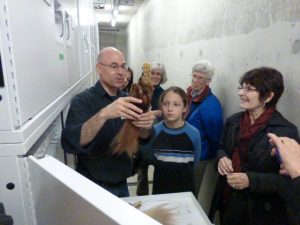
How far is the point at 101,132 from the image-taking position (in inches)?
49.6

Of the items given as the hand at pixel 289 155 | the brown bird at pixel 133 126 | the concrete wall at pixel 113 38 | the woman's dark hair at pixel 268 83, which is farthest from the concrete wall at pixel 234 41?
the concrete wall at pixel 113 38

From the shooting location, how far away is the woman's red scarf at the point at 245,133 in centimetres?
140

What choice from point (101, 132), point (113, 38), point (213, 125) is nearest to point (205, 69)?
point (213, 125)

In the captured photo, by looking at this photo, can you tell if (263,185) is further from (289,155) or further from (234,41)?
(234,41)

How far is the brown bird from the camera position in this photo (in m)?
0.95

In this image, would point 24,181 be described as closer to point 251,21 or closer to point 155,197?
point 155,197

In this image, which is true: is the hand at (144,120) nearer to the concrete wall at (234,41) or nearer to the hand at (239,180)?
the hand at (239,180)

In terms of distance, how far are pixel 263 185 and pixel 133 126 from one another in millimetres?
802

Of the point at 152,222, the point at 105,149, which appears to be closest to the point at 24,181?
the point at 152,222

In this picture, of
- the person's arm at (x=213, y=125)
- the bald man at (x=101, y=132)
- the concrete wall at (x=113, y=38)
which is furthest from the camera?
the concrete wall at (x=113, y=38)

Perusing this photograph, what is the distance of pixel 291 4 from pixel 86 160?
4.81ft

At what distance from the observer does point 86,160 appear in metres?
1.30

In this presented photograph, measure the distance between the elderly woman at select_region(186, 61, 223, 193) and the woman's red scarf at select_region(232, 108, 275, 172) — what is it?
442 millimetres

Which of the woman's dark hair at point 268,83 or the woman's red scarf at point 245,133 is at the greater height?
the woman's dark hair at point 268,83
